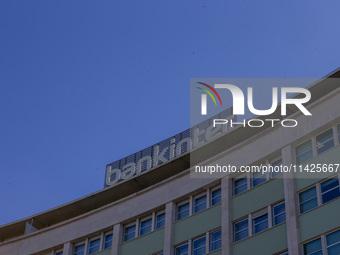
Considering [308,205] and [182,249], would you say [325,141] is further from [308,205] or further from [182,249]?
[182,249]

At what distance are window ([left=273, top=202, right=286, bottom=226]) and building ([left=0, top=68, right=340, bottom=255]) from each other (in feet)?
0.19

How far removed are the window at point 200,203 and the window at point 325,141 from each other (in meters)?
8.25

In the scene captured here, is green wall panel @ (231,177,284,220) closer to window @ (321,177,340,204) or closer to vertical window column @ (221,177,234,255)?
vertical window column @ (221,177,234,255)

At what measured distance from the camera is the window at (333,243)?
3725 cm

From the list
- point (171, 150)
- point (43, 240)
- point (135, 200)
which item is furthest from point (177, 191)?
point (43, 240)

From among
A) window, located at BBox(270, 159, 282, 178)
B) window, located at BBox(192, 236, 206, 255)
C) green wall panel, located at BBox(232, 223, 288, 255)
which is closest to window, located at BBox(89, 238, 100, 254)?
window, located at BBox(192, 236, 206, 255)

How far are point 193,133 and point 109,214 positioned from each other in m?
8.77

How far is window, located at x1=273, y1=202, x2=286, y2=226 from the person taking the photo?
135 ft

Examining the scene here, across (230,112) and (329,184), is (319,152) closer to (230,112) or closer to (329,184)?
(329,184)

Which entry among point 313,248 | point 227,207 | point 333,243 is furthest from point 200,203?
point 333,243

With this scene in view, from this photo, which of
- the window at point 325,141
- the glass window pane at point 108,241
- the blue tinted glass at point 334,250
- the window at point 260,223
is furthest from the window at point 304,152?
the glass window pane at point 108,241

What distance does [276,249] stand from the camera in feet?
131

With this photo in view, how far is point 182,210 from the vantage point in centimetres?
4744

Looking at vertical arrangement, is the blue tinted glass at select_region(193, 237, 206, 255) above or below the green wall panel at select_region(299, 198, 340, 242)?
above
